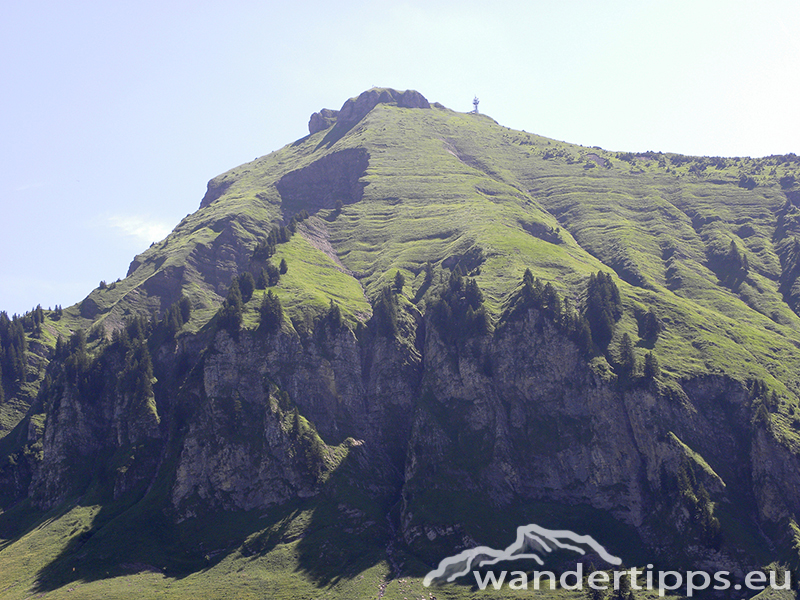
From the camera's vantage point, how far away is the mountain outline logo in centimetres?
14550

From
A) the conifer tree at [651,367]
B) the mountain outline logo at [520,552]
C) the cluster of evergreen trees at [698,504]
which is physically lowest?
the mountain outline logo at [520,552]

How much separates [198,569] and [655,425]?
129m

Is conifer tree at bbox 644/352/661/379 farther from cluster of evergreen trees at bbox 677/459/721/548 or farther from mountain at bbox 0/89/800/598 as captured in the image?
cluster of evergreen trees at bbox 677/459/721/548

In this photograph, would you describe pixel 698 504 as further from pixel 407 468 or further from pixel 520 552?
pixel 407 468

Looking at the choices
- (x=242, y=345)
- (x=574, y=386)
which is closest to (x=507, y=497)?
(x=574, y=386)

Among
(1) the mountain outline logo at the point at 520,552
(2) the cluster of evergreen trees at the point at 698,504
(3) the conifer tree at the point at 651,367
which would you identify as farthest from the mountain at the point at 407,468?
(1) the mountain outline logo at the point at 520,552

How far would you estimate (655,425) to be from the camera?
6540 inches

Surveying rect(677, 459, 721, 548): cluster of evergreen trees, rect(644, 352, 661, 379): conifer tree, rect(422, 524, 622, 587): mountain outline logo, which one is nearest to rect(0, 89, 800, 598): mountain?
rect(677, 459, 721, 548): cluster of evergreen trees

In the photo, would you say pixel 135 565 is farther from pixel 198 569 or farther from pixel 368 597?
pixel 368 597

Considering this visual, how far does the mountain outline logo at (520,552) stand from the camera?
14550 centimetres

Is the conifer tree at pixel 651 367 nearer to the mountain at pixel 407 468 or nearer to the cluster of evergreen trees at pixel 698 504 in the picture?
the mountain at pixel 407 468

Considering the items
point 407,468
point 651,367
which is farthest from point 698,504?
point 407,468

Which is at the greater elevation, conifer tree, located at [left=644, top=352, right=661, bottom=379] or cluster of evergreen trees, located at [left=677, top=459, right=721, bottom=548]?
conifer tree, located at [left=644, top=352, right=661, bottom=379]

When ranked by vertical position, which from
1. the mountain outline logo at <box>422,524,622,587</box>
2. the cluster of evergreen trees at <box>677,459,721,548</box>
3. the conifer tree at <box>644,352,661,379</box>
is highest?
the conifer tree at <box>644,352,661,379</box>
